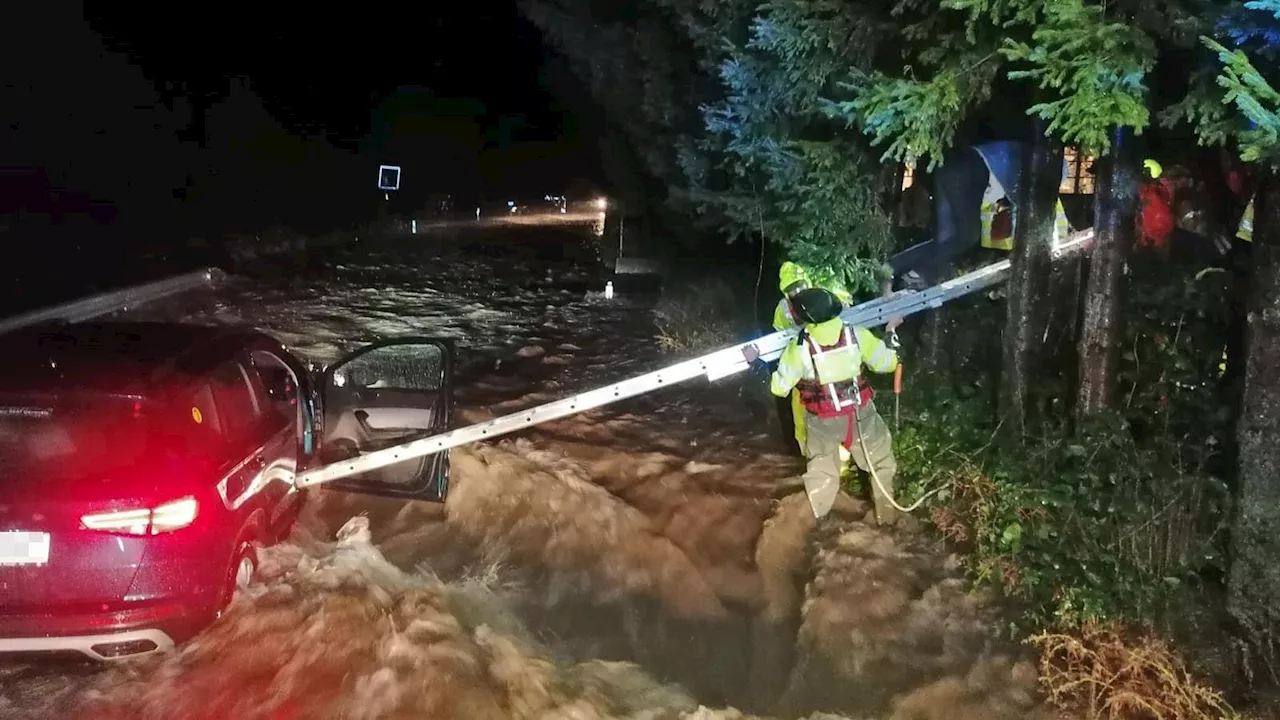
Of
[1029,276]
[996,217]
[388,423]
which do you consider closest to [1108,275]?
[1029,276]

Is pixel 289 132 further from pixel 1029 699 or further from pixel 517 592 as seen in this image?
pixel 1029 699

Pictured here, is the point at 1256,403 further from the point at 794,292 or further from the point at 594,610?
the point at 594,610

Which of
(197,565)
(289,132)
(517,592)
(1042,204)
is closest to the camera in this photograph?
(197,565)

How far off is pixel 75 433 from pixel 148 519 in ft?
1.75

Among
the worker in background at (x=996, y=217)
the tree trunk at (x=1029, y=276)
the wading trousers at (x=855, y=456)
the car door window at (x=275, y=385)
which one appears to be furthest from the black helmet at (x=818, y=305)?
the car door window at (x=275, y=385)

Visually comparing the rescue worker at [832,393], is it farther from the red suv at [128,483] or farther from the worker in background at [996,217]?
the red suv at [128,483]

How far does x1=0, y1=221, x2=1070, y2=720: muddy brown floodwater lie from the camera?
437 centimetres

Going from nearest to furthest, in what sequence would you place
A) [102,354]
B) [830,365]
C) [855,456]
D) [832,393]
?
1. [102,354]
2. [830,365]
3. [832,393]
4. [855,456]

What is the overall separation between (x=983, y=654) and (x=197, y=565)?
389cm

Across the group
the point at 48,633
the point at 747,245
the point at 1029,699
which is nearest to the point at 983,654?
the point at 1029,699

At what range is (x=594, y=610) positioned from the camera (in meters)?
5.68

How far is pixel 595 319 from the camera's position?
14492 millimetres

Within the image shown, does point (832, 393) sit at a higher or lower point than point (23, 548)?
higher

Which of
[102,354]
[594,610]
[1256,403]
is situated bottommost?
[594,610]
